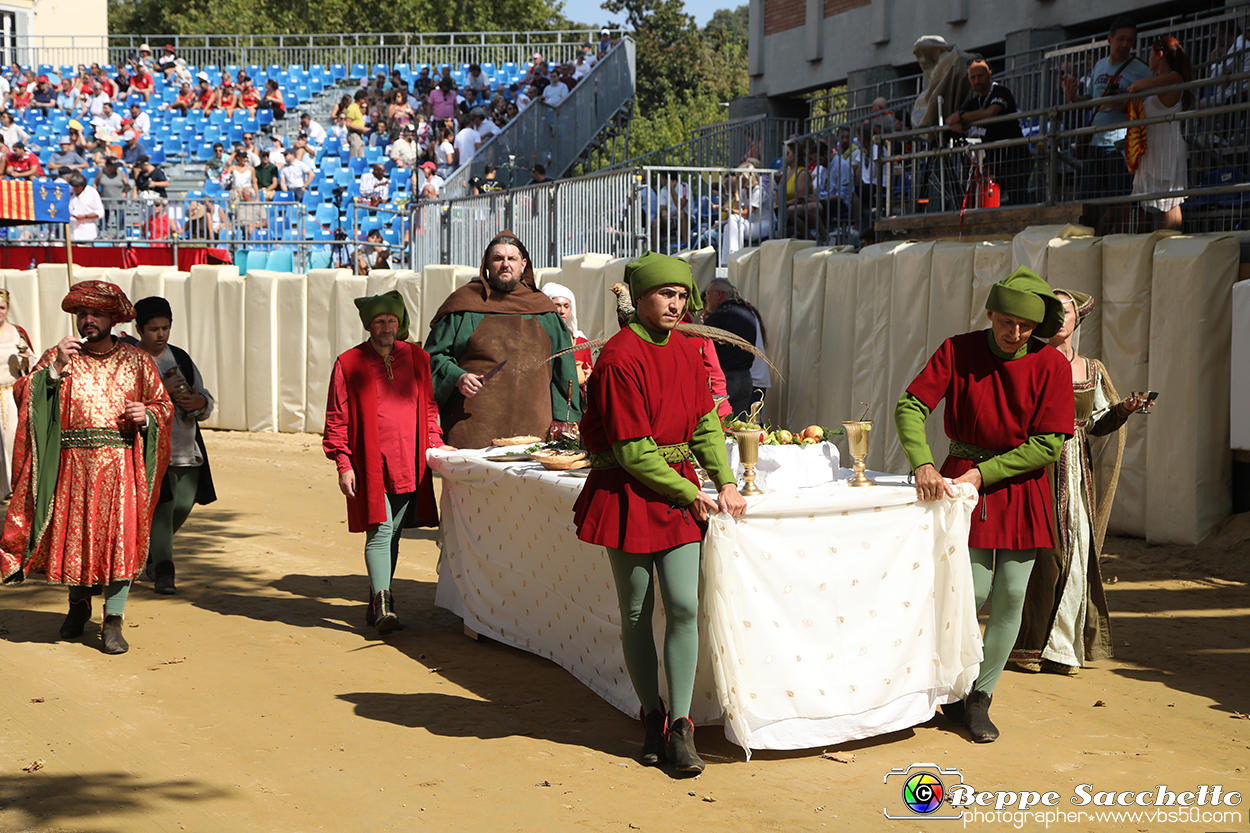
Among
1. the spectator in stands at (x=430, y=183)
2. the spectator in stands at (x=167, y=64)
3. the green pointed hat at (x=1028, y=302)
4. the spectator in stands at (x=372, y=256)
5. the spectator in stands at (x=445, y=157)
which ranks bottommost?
the green pointed hat at (x=1028, y=302)

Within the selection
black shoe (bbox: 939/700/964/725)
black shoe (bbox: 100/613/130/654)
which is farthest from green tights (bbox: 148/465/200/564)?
black shoe (bbox: 939/700/964/725)

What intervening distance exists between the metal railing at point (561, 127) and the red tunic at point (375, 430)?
15.4m

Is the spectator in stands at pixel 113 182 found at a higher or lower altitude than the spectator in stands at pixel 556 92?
lower

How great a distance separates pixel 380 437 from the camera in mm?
6859

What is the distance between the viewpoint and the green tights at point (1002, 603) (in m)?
5.09

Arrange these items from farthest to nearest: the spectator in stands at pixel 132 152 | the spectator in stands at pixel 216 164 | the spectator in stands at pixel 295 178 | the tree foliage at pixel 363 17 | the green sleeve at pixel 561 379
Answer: the tree foliage at pixel 363 17, the spectator in stands at pixel 216 164, the spectator in stands at pixel 132 152, the spectator in stands at pixel 295 178, the green sleeve at pixel 561 379

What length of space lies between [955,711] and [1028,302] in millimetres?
1801

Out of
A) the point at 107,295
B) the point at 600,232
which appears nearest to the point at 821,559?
the point at 107,295

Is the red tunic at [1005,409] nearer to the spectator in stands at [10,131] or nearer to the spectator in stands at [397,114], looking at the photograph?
the spectator in stands at [397,114]

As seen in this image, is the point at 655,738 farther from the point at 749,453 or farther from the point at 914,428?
the point at 914,428

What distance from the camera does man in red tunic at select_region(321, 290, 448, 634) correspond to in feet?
22.4

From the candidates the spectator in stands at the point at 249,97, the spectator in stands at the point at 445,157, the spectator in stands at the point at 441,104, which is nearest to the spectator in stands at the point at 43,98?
the spectator in stands at the point at 249,97

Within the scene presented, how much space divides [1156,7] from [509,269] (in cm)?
1229

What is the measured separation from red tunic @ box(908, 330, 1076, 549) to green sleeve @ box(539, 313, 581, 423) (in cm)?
304
